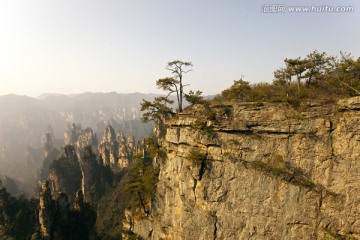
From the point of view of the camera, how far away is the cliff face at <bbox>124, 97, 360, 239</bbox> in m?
21.8

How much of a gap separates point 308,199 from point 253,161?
6382mm

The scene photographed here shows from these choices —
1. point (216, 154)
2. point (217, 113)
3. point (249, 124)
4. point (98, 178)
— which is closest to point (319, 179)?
point (249, 124)

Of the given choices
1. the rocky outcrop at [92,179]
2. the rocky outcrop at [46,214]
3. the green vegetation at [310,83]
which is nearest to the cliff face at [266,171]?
the green vegetation at [310,83]

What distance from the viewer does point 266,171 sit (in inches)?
952

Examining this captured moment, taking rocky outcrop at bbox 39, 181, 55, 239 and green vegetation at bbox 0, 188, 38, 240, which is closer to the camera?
rocky outcrop at bbox 39, 181, 55, 239

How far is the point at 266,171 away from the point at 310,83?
1549 centimetres

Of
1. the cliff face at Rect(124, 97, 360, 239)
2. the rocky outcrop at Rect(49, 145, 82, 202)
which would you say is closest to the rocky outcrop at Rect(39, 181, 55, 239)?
the cliff face at Rect(124, 97, 360, 239)

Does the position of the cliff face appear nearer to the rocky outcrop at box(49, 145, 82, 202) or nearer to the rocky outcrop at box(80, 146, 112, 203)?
the rocky outcrop at box(80, 146, 112, 203)

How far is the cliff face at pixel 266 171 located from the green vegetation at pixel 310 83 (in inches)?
102

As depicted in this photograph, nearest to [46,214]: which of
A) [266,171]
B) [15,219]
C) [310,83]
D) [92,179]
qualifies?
[15,219]

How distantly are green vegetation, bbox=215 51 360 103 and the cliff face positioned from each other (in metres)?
2.59

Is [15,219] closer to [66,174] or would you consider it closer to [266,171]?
[66,174]

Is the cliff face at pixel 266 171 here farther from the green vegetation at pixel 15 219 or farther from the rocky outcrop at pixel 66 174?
the rocky outcrop at pixel 66 174

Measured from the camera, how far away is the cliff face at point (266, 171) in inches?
856
